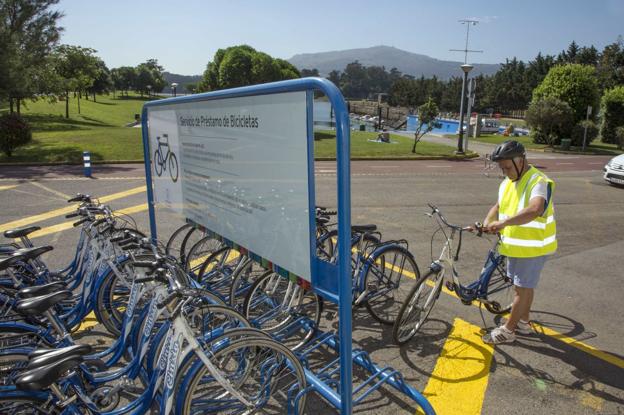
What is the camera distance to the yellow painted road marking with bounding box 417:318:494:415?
3.45m

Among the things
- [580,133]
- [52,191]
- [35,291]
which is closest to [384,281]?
[35,291]

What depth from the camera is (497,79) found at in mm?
93688

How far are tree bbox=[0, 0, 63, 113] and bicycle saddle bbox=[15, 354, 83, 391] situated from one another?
1880 centimetres

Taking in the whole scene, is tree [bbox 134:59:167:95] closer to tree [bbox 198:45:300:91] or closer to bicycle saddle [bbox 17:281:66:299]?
tree [bbox 198:45:300:91]

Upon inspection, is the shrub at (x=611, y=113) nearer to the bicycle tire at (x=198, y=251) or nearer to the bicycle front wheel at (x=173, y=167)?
the bicycle tire at (x=198, y=251)

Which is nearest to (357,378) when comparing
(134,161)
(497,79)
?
(134,161)

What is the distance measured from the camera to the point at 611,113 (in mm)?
33000

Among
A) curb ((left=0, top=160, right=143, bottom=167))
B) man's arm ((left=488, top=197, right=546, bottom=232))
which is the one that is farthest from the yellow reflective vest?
curb ((left=0, top=160, right=143, bottom=167))

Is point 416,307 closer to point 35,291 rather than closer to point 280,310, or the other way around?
point 280,310

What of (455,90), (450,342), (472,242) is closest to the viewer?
(450,342)

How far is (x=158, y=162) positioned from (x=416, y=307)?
11.2 feet

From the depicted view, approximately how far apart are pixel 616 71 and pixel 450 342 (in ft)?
225

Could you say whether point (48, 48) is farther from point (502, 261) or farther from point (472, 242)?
point (502, 261)

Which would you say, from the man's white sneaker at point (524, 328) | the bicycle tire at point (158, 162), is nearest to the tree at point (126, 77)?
the bicycle tire at point (158, 162)
